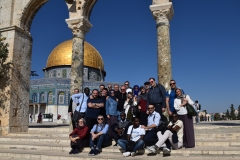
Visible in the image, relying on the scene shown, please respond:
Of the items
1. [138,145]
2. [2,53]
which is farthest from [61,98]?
[138,145]

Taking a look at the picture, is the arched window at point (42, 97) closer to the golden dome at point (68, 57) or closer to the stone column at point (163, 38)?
the golden dome at point (68, 57)

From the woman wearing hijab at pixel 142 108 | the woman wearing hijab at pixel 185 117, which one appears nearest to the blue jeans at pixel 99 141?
the woman wearing hijab at pixel 142 108

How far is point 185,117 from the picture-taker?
5.48 metres

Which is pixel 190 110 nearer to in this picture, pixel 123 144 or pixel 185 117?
pixel 185 117

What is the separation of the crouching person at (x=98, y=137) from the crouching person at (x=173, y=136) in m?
1.19

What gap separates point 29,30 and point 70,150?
6.20 meters

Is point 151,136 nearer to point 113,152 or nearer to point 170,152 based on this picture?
point 170,152

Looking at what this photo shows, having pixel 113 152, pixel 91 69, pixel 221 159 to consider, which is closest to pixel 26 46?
pixel 113 152

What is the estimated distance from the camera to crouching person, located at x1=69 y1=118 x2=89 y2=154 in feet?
17.9

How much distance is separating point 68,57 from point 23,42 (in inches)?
1228

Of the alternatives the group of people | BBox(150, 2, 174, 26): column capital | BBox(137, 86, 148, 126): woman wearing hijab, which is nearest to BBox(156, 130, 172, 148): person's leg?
the group of people

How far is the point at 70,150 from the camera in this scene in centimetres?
582

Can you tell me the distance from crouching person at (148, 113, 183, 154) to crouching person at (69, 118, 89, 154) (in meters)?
1.69

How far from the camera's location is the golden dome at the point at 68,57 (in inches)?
1569
